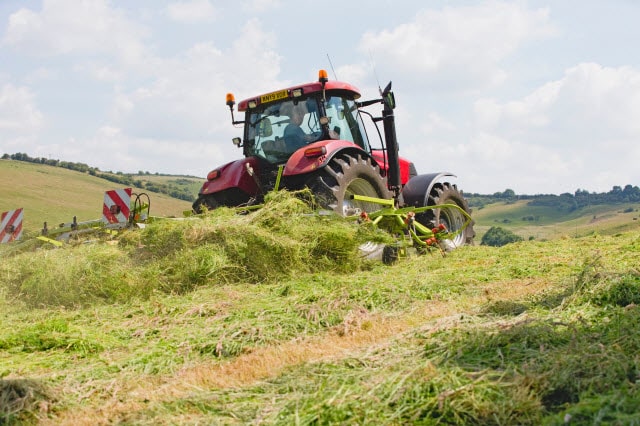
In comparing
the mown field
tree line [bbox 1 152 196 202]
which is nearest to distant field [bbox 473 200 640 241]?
tree line [bbox 1 152 196 202]

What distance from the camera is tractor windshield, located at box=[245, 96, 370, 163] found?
816 cm

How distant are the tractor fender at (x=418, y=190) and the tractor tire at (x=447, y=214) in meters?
0.20

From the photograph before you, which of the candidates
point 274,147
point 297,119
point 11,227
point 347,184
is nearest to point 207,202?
point 274,147

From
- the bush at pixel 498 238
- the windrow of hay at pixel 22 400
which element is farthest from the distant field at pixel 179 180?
the windrow of hay at pixel 22 400

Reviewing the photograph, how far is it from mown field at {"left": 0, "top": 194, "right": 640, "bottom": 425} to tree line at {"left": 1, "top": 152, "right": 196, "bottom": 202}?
4964 centimetres

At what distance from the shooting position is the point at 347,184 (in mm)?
7348

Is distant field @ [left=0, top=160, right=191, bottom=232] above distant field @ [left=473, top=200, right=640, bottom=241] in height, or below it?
above

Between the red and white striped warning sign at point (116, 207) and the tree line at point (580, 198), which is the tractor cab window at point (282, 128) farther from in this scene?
the tree line at point (580, 198)

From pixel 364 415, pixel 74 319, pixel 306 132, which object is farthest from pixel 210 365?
pixel 306 132

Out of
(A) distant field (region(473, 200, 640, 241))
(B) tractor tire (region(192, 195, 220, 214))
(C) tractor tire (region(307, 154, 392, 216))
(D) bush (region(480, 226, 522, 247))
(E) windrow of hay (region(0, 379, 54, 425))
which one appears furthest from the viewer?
(A) distant field (region(473, 200, 640, 241))

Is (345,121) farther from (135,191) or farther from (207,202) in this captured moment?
(135,191)

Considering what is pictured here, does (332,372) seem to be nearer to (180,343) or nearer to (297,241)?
(180,343)

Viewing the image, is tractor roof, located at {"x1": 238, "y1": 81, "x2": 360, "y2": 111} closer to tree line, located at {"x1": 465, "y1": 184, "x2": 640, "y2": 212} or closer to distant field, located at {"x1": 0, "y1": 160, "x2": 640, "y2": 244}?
distant field, located at {"x1": 0, "y1": 160, "x2": 640, "y2": 244}

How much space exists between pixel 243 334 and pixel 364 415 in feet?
5.65
